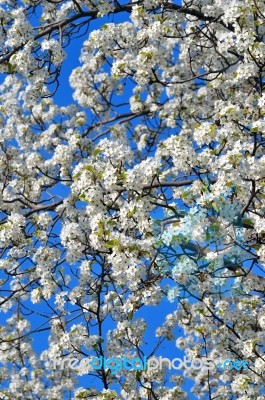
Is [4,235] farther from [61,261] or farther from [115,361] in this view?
[115,361]

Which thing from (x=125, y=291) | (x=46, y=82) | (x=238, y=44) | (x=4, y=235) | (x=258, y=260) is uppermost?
(x=46, y=82)

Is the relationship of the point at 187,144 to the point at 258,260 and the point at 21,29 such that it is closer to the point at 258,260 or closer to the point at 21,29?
the point at 258,260

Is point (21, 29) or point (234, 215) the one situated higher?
point (21, 29)

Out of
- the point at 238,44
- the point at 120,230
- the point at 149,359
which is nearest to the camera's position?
the point at 120,230

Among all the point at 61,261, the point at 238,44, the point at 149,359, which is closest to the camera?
the point at 238,44

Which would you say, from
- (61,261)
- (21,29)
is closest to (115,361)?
(61,261)

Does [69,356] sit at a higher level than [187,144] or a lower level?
lower

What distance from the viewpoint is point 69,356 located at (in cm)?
782

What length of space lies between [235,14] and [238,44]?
1.10 ft

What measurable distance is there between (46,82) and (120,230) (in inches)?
96.6

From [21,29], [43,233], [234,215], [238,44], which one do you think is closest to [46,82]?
[21,29]

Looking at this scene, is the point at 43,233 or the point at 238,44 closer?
the point at 238,44

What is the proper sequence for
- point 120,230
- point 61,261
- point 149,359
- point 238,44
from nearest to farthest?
point 120,230, point 238,44, point 61,261, point 149,359

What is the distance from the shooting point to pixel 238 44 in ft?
22.6
